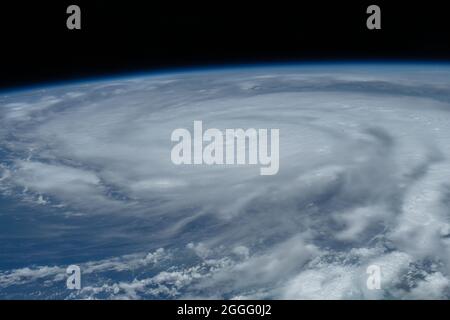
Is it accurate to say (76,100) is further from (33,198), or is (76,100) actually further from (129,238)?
(129,238)

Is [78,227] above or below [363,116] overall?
below

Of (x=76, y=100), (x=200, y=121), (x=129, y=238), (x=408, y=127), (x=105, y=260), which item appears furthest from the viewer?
(x=76, y=100)

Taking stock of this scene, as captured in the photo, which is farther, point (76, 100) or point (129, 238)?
point (76, 100)

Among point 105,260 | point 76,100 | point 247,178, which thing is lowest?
point 105,260

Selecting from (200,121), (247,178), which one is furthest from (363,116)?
(247,178)

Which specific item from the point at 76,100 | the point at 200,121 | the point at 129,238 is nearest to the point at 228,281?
the point at 129,238

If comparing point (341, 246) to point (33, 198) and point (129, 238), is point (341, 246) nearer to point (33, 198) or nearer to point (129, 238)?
point (129, 238)

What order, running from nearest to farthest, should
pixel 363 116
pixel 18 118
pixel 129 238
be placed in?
pixel 129 238, pixel 363 116, pixel 18 118
